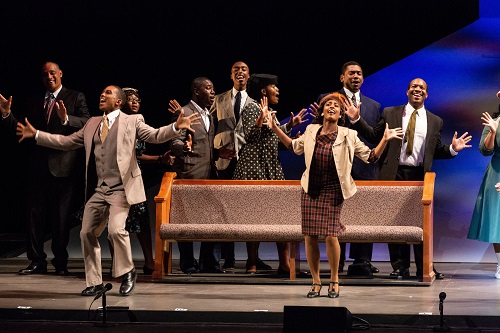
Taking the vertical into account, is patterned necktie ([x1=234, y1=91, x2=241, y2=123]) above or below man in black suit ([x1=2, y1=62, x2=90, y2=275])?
above

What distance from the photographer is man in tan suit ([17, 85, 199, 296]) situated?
7.17 metres

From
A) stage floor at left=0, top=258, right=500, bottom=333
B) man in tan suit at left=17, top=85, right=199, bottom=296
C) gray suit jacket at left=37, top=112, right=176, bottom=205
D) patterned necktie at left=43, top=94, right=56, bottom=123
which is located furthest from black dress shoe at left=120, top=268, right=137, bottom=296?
patterned necktie at left=43, top=94, right=56, bottom=123

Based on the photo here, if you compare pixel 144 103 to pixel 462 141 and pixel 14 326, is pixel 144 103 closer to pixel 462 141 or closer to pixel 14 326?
pixel 462 141

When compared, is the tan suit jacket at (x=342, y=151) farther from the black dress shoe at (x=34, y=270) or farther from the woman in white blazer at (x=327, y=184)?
the black dress shoe at (x=34, y=270)

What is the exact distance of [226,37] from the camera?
9789mm

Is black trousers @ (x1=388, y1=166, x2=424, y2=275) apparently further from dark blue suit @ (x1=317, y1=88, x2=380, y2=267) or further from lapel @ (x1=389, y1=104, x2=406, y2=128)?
lapel @ (x1=389, y1=104, x2=406, y2=128)

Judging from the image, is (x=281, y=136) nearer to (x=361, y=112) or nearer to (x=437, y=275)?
(x=361, y=112)

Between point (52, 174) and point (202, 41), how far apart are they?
211 cm

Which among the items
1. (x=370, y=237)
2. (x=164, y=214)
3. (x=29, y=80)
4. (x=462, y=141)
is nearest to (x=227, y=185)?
(x=164, y=214)

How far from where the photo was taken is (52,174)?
337 inches

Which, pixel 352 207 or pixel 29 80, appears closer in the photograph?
pixel 352 207

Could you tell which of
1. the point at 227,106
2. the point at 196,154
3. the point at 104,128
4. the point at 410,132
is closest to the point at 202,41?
the point at 227,106

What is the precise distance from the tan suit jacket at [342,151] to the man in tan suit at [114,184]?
31.5 inches

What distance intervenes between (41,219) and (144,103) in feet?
5.55
